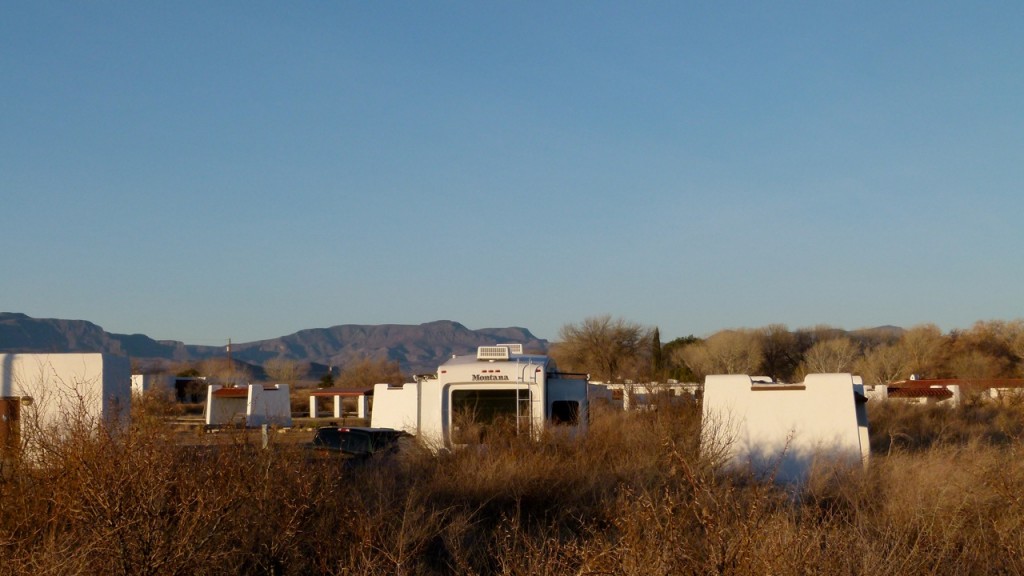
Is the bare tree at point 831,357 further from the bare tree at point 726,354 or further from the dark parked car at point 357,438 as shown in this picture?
the dark parked car at point 357,438

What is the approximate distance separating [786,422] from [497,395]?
15.0 ft

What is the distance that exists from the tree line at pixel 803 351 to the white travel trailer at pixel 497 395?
39.7 meters

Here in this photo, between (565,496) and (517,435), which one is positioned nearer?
(565,496)

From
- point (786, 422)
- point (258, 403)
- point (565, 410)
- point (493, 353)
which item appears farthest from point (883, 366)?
point (786, 422)

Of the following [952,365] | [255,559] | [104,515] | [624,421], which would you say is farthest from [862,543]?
[952,365]

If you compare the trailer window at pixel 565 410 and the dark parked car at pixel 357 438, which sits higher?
the trailer window at pixel 565 410

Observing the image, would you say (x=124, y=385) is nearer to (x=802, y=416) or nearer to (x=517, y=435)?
(x=517, y=435)

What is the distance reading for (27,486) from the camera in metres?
7.85

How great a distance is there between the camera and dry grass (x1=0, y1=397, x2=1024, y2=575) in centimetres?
568

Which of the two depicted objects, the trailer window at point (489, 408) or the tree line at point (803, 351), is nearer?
the trailer window at point (489, 408)

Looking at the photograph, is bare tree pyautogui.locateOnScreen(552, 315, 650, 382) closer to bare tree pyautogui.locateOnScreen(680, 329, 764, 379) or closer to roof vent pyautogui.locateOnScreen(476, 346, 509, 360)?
bare tree pyautogui.locateOnScreen(680, 329, 764, 379)

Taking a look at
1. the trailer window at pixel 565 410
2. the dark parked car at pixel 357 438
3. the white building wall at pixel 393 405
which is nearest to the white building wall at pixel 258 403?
the white building wall at pixel 393 405

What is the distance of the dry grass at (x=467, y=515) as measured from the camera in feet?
18.6

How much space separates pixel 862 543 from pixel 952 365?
7176cm
